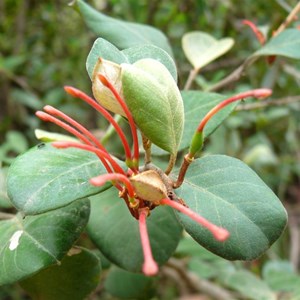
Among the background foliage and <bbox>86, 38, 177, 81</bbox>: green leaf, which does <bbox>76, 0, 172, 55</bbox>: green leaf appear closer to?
<bbox>86, 38, 177, 81</bbox>: green leaf

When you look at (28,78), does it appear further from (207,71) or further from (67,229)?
(67,229)

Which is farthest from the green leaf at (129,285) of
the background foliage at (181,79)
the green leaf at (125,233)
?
the green leaf at (125,233)

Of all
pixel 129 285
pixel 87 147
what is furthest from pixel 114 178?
pixel 129 285

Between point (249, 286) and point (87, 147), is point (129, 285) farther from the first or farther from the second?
point (87, 147)

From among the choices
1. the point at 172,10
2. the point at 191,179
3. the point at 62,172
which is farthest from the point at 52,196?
the point at 172,10

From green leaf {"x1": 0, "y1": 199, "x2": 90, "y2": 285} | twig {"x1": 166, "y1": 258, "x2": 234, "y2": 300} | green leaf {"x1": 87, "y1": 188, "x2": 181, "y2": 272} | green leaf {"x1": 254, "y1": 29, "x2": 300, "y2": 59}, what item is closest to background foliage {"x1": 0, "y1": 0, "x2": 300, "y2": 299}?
twig {"x1": 166, "y1": 258, "x2": 234, "y2": 300}
